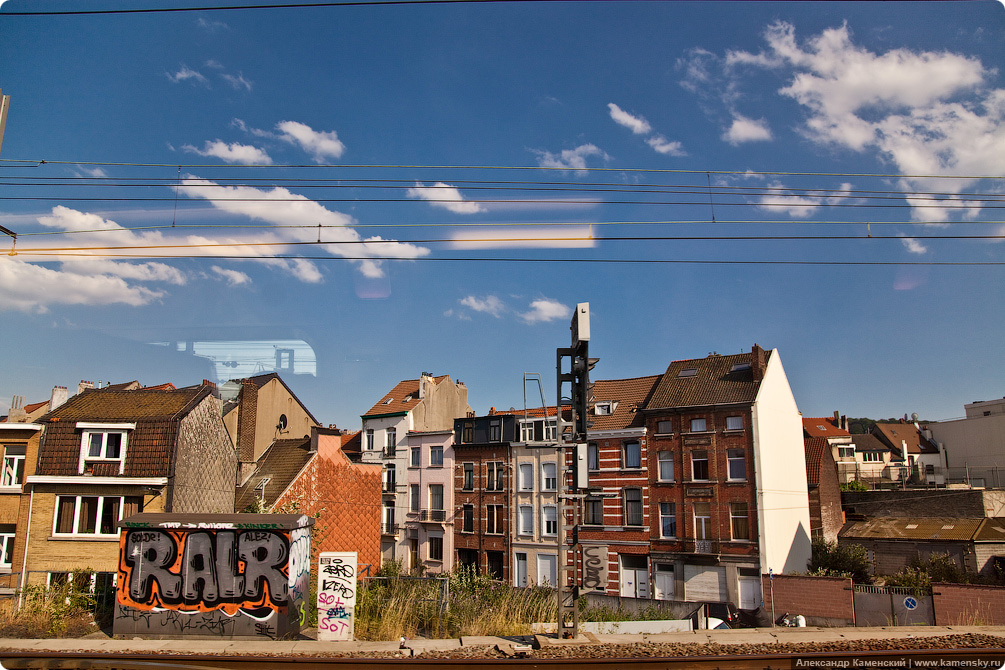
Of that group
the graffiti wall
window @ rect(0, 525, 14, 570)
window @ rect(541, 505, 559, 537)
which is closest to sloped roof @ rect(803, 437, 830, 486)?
window @ rect(541, 505, 559, 537)

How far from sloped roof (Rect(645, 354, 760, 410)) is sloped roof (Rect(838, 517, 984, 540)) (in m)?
11.3

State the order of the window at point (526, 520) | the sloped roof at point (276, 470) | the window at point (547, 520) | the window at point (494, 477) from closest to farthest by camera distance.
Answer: the sloped roof at point (276, 470) → the window at point (547, 520) → the window at point (526, 520) → the window at point (494, 477)

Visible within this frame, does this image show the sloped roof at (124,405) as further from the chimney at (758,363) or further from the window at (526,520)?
the chimney at (758,363)

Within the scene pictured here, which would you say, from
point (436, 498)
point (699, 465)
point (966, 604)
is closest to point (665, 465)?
point (699, 465)

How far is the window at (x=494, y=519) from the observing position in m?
36.2

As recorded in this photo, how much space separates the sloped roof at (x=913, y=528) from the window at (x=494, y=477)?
19.2 meters

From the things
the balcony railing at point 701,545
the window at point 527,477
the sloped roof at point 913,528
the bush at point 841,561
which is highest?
the window at point 527,477

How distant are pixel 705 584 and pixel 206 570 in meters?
24.9

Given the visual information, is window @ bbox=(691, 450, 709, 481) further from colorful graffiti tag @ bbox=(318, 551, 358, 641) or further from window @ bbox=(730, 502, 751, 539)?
colorful graffiti tag @ bbox=(318, 551, 358, 641)

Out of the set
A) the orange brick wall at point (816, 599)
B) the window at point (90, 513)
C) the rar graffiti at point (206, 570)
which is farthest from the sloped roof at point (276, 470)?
the orange brick wall at point (816, 599)

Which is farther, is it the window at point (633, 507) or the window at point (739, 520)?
the window at point (633, 507)

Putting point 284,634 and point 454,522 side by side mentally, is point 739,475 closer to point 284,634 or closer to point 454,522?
point 454,522

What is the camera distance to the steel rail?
367 inches

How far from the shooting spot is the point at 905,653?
951 cm
